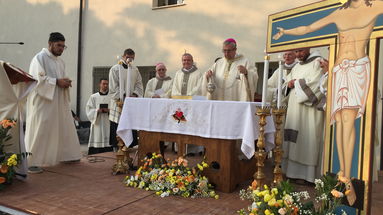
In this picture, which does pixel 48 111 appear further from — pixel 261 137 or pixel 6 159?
pixel 261 137

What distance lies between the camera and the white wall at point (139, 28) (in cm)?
771

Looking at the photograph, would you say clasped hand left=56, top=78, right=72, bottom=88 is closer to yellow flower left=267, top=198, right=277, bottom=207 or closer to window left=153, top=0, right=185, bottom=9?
yellow flower left=267, top=198, right=277, bottom=207

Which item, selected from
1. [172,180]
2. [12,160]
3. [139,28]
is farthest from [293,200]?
[139,28]

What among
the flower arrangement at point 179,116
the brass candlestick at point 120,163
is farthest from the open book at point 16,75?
the flower arrangement at point 179,116

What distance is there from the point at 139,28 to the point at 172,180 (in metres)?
6.80

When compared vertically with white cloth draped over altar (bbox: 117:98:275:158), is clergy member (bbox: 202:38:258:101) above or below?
above

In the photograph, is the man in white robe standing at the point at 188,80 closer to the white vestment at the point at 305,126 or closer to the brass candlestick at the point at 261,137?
the white vestment at the point at 305,126

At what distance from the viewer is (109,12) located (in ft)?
33.4

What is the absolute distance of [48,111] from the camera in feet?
15.9

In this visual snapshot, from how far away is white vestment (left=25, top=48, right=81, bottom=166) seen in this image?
4.77 metres

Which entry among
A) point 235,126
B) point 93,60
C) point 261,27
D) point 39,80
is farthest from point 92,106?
point 235,126

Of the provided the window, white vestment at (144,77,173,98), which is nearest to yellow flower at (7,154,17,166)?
white vestment at (144,77,173,98)

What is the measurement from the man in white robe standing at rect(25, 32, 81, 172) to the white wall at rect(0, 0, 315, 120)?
13.6ft

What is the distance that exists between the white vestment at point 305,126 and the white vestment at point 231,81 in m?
0.63
